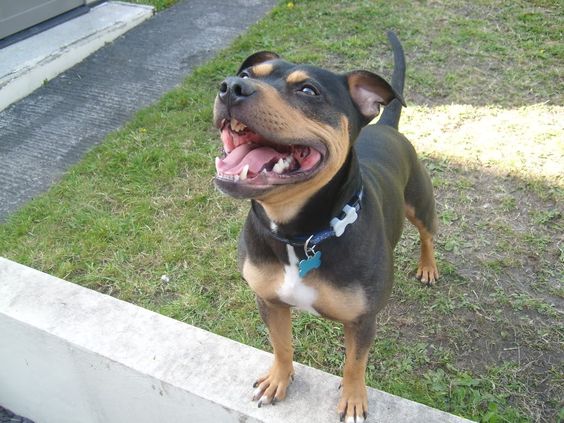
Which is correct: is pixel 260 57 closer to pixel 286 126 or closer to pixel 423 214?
pixel 286 126

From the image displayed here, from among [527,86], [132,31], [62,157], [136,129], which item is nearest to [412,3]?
[527,86]

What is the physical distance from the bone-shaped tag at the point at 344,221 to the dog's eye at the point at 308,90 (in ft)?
1.46

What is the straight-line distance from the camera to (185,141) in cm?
514

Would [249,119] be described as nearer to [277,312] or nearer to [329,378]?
[277,312]

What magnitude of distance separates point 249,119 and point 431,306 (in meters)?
2.13

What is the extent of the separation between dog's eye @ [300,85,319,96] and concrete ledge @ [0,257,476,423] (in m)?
1.27

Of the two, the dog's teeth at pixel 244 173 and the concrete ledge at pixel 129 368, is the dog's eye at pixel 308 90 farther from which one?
the concrete ledge at pixel 129 368

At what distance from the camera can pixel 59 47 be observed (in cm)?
636

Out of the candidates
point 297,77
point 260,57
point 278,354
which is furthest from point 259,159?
point 278,354

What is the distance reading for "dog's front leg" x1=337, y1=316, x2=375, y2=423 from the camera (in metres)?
2.44

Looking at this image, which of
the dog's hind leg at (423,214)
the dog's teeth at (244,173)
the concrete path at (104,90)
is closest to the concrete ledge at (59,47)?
the concrete path at (104,90)

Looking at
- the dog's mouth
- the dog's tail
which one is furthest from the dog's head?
the dog's tail

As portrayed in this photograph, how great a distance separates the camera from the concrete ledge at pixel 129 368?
2.51 metres

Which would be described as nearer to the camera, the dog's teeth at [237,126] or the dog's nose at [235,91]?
the dog's nose at [235,91]
